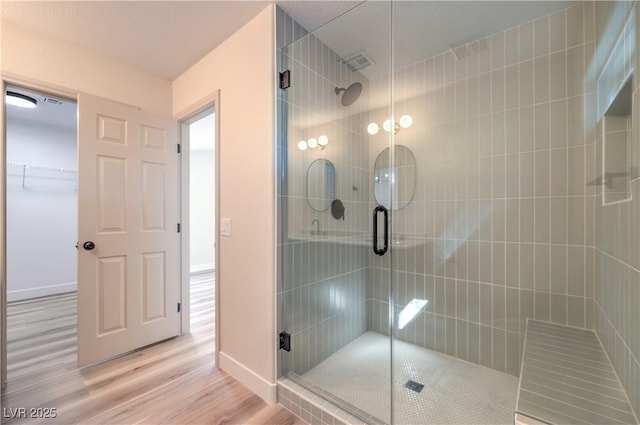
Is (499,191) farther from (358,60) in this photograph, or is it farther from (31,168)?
(31,168)

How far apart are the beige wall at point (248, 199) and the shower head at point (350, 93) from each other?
0.64 metres

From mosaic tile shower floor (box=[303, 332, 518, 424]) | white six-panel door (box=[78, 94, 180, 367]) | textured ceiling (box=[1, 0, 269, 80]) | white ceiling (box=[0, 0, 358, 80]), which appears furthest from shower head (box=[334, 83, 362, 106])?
mosaic tile shower floor (box=[303, 332, 518, 424])

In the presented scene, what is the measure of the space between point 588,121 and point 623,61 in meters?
0.65

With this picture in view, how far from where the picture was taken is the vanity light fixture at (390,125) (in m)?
2.11

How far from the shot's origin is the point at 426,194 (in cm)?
229

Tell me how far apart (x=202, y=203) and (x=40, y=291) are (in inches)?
103

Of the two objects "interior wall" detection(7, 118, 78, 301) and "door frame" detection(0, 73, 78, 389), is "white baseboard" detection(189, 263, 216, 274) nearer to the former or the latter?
"interior wall" detection(7, 118, 78, 301)

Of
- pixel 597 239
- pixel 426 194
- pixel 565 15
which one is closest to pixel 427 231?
pixel 426 194

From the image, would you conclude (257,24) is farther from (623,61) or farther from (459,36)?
(623,61)

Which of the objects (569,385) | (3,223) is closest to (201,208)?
(3,223)

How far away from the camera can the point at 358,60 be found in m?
2.09

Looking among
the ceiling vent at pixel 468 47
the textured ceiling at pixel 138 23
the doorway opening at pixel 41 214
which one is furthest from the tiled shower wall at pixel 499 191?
the doorway opening at pixel 41 214

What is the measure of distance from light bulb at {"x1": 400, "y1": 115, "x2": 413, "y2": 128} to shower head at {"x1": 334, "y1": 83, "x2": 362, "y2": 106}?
434mm

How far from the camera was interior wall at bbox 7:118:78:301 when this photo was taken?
3.52 metres
